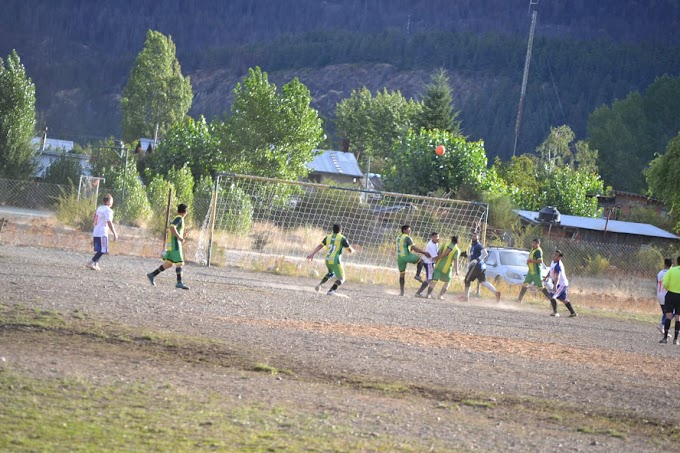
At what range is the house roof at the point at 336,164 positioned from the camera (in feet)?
295

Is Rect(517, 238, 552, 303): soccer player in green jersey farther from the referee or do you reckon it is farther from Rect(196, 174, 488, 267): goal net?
the referee

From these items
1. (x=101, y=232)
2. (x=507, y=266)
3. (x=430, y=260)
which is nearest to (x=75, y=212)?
(x=101, y=232)

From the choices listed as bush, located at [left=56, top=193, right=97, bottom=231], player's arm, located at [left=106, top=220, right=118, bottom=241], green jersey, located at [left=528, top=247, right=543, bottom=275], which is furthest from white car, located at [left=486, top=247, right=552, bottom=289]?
bush, located at [left=56, top=193, right=97, bottom=231]

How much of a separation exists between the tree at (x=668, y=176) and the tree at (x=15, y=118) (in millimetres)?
36354

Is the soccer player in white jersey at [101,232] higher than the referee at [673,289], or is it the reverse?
the referee at [673,289]

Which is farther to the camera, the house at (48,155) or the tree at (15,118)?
the house at (48,155)

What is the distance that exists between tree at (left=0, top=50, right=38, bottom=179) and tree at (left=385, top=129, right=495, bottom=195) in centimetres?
2216

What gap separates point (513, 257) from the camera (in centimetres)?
3055

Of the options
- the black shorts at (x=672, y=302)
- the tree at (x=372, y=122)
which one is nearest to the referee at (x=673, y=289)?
the black shorts at (x=672, y=302)

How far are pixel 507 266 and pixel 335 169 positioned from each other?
6083 cm

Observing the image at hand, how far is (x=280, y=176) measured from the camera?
54.2m

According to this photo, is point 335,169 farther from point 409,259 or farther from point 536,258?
point 409,259

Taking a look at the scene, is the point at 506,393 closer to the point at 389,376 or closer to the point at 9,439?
the point at 389,376

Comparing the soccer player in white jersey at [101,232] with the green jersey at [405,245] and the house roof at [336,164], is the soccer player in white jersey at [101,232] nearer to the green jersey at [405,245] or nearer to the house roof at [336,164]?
the green jersey at [405,245]
